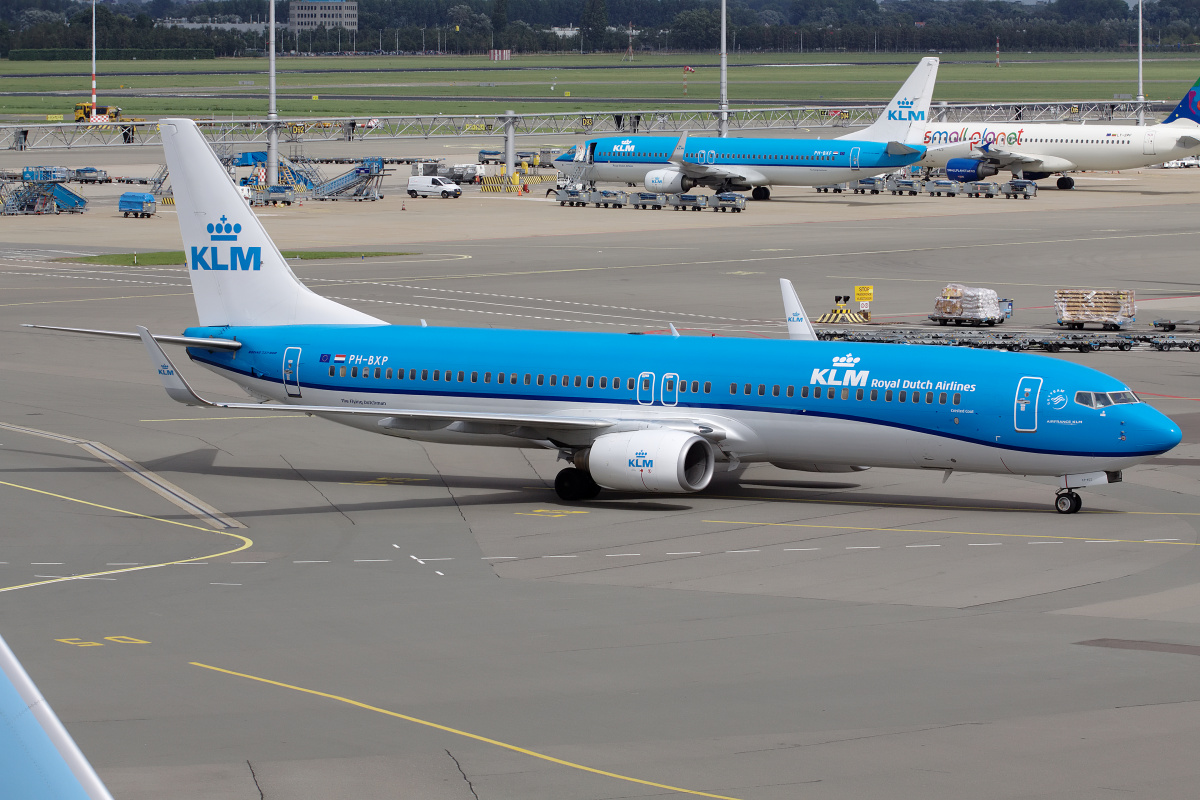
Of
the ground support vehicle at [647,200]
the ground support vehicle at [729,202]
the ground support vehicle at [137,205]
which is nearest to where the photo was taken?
the ground support vehicle at [137,205]

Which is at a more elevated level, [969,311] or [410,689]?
[969,311]

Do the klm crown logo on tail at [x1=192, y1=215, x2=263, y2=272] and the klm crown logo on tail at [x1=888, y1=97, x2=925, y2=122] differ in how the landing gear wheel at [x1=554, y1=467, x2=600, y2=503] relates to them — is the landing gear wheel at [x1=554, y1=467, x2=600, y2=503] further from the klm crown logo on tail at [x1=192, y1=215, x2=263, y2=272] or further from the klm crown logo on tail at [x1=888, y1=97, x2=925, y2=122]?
the klm crown logo on tail at [x1=888, y1=97, x2=925, y2=122]

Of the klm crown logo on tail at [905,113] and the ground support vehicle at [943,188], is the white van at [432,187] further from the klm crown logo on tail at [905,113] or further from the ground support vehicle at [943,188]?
the ground support vehicle at [943,188]

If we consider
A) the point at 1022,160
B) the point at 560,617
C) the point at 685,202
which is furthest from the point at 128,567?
the point at 1022,160

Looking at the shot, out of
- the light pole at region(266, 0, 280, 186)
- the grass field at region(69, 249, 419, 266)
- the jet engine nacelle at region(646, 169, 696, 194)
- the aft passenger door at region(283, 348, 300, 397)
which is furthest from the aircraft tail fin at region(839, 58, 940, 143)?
the aft passenger door at region(283, 348, 300, 397)

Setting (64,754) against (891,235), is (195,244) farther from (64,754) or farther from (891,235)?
(891,235)

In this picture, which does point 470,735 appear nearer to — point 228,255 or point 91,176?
point 228,255

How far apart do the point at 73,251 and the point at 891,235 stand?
169 feet

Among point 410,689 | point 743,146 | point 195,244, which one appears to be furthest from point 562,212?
point 410,689

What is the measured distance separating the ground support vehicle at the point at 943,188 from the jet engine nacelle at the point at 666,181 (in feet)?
78.5

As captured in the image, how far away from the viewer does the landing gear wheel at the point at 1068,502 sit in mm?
35844

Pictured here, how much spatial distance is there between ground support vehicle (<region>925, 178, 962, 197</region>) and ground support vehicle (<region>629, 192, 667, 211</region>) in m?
26.4

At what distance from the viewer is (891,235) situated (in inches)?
4104

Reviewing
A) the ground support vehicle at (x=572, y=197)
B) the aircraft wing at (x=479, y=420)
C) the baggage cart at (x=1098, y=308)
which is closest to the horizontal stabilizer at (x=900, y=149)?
the ground support vehicle at (x=572, y=197)
